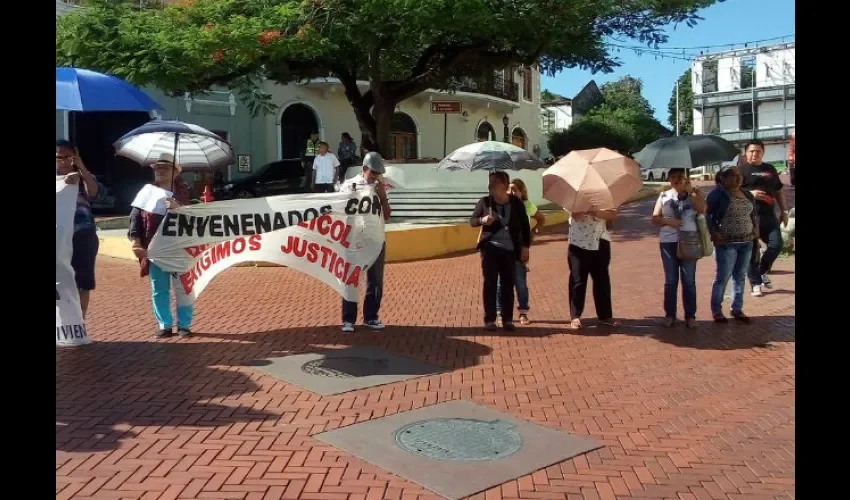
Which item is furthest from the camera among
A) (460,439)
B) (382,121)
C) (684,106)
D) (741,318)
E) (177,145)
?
(684,106)

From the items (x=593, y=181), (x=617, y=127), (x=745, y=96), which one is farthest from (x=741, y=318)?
(x=745, y=96)

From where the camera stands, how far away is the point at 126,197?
70.0ft

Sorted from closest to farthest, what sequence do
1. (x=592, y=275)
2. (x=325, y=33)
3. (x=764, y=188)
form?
1. (x=592, y=275)
2. (x=764, y=188)
3. (x=325, y=33)

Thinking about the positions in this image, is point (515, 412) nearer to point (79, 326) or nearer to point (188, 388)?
point (188, 388)


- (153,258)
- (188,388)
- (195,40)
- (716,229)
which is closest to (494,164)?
(716,229)

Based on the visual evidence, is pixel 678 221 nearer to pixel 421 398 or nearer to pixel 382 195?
pixel 382 195

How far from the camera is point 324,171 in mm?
16328

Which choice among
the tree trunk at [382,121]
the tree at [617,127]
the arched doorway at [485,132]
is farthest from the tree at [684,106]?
the tree trunk at [382,121]

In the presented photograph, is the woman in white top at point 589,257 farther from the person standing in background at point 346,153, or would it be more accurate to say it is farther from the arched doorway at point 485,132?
the arched doorway at point 485,132

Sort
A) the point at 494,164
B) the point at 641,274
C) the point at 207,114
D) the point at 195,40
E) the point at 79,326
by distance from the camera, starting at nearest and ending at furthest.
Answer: the point at 79,326 → the point at 494,164 → the point at 641,274 → the point at 195,40 → the point at 207,114

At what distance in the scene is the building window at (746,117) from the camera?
55625 millimetres

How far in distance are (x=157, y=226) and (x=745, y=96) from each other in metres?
55.7

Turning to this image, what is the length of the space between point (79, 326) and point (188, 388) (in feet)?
6.10
